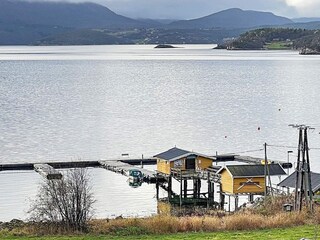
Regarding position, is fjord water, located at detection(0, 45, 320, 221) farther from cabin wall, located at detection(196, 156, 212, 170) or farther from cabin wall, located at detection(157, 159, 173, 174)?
cabin wall, located at detection(196, 156, 212, 170)

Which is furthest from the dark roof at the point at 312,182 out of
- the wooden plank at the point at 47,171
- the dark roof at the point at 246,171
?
the wooden plank at the point at 47,171

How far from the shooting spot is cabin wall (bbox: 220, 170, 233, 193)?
45656mm

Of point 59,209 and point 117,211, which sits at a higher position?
point 59,209

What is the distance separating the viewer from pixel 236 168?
4572cm

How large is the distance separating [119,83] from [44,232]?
134 meters

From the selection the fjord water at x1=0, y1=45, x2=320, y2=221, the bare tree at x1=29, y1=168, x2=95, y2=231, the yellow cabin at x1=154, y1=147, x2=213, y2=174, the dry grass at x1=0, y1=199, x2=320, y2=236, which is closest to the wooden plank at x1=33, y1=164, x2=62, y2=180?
the fjord water at x1=0, y1=45, x2=320, y2=221

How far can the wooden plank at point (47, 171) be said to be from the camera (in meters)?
51.5

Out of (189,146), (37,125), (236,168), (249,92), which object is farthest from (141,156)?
(249,92)

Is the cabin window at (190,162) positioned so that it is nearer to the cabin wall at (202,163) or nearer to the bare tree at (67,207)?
the cabin wall at (202,163)

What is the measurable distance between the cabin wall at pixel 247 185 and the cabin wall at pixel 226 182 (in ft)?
1.16

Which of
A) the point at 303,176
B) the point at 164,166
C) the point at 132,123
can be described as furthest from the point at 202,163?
the point at 132,123

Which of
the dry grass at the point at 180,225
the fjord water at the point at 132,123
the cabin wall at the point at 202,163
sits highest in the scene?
the dry grass at the point at 180,225

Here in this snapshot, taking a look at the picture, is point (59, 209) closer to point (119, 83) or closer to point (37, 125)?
point (37, 125)

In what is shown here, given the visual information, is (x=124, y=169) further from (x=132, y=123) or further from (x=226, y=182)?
(x=132, y=123)
